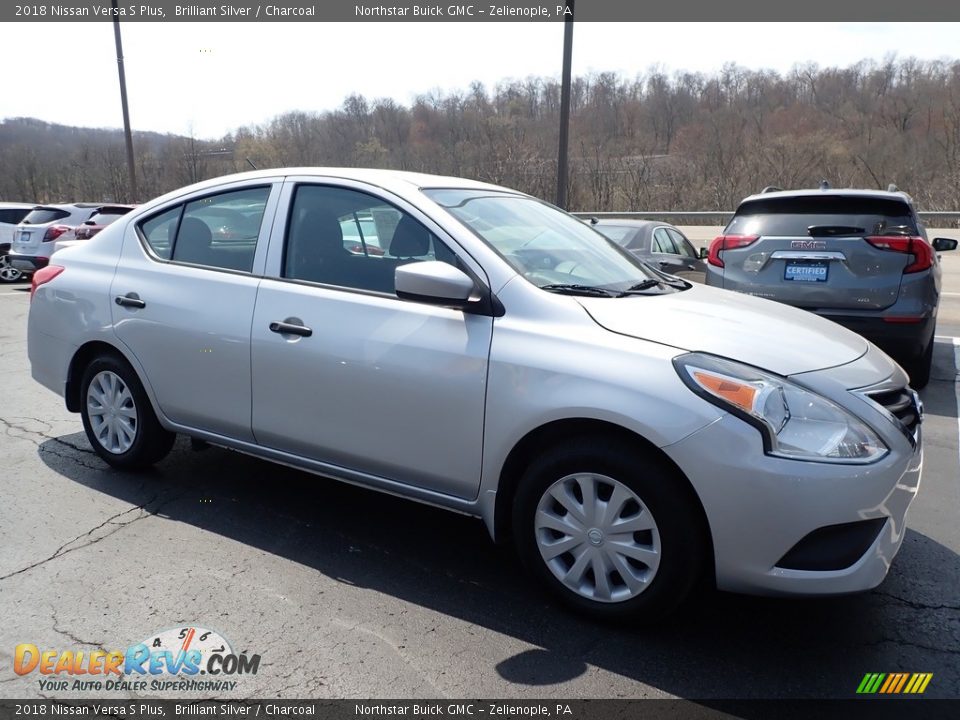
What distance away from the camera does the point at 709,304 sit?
11.0 feet

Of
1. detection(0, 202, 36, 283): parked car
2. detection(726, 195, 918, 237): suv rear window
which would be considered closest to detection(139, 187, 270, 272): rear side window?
detection(726, 195, 918, 237): suv rear window

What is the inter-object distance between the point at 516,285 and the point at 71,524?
2.56 meters

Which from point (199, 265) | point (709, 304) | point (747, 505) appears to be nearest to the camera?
point (747, 505)

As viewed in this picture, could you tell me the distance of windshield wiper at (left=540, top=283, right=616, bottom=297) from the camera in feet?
10.3

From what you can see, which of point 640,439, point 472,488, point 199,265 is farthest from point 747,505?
point 199,265

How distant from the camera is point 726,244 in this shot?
6.62 m

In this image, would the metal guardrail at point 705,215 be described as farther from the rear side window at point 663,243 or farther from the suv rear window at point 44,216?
the suv rear window at point 44,216

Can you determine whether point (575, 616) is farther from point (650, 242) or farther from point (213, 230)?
point (650, 242)

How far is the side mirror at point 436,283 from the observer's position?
300 cm

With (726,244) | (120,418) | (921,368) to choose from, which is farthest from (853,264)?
(120,418)

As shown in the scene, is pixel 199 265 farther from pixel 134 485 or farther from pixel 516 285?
pixel 516 285

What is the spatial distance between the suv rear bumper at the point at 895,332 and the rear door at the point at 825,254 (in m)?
0.12

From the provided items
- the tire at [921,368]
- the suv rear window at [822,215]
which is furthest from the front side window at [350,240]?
the tire at [921,368]

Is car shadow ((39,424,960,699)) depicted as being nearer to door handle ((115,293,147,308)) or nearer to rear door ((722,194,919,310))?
door handle ((115,293,147,308))
